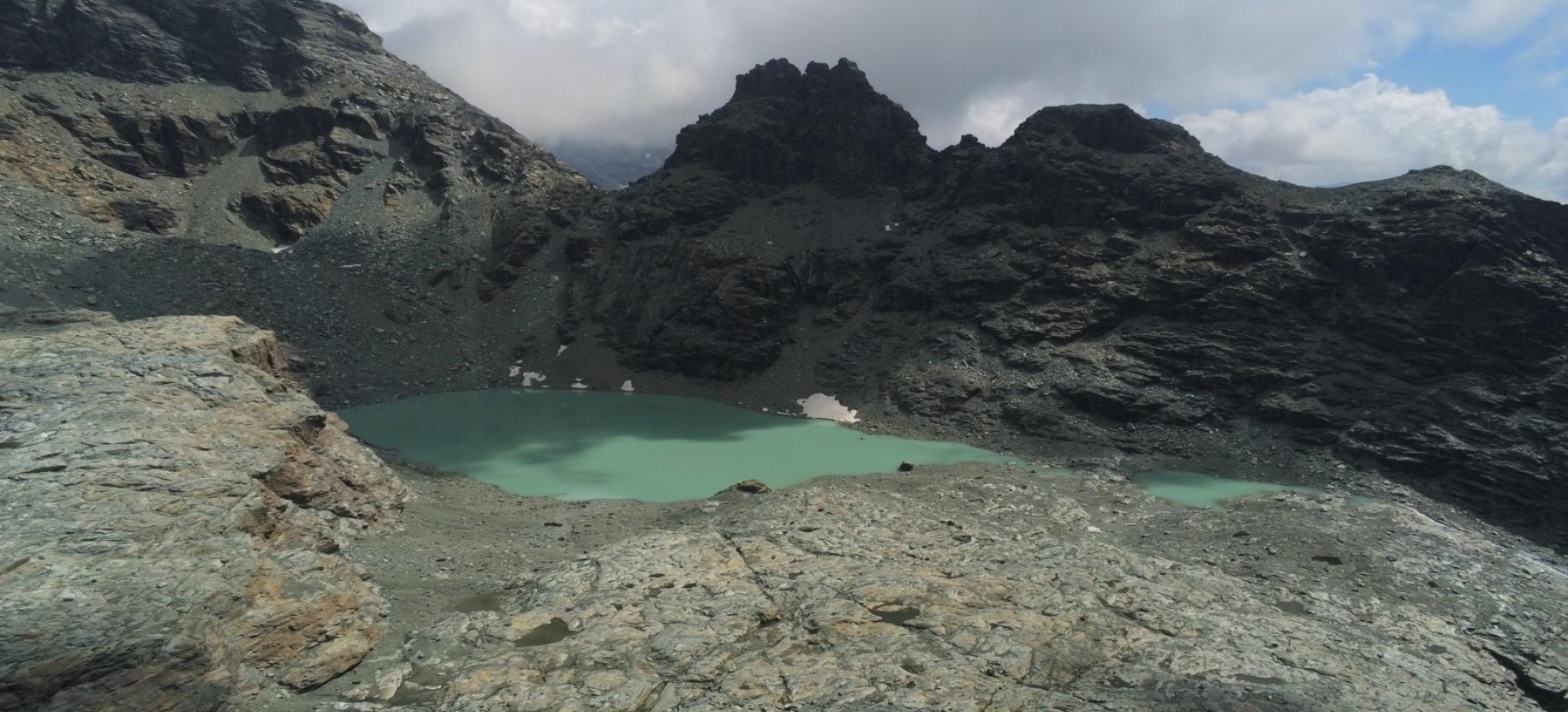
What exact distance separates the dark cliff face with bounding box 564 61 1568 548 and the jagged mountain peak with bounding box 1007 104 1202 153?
0.18 m

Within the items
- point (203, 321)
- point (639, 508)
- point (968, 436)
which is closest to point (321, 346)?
point (203, 321)

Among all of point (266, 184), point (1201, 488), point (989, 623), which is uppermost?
point (266, 184)

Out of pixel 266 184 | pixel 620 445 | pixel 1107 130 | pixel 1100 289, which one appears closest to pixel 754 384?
pixel 620 445

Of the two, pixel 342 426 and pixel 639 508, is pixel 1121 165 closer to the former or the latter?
pixel 639 508

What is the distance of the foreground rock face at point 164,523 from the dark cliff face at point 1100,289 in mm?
30890

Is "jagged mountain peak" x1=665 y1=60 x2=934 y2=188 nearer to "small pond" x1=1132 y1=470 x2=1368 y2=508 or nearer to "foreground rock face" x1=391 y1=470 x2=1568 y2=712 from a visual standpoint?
"small pond" x1=1132 y1=470 x2=1368 y2=508

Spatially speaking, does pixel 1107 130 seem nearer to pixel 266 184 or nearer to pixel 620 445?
pixel 620 445

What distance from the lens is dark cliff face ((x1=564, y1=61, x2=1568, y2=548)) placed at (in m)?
35.7

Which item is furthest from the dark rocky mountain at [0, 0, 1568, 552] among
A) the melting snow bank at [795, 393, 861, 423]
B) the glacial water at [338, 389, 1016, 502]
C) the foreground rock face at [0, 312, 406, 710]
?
the foreground rock face at [0, 312, 406, 710]

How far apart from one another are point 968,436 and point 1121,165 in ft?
84.5

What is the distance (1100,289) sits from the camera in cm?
4634

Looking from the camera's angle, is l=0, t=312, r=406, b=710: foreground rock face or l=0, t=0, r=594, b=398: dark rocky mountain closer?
l=0, t=312, r=406, b=710: foreground rock face

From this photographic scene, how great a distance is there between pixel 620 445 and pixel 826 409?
45.1 feet

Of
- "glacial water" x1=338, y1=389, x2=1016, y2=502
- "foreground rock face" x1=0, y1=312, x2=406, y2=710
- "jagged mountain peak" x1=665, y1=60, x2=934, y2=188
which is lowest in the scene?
"glacial water" x1=338, y1=389, x2=1016, y2=502
